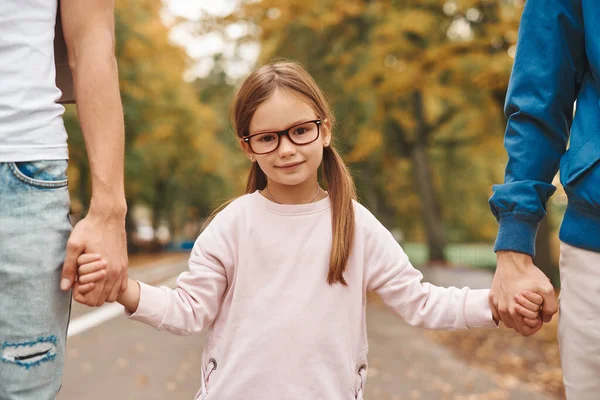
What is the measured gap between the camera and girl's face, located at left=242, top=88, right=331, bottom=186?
245cm

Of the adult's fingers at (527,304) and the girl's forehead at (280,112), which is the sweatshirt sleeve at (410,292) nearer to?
the adult's fingers at (527,304)

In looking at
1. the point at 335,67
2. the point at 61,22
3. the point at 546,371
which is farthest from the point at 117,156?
the point at 335,67

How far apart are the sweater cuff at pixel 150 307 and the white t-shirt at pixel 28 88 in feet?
1.94

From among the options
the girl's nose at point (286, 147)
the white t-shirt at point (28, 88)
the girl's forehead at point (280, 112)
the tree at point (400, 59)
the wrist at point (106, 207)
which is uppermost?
the white t-shirt at point (28, 88)

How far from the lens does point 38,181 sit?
1.84 m

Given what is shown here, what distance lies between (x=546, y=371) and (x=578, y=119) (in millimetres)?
6621

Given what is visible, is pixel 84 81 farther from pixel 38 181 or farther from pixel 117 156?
pixel 38 181

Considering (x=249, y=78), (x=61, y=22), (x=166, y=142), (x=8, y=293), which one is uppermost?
(x=61, y=22)

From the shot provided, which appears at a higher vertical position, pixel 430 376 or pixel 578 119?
pixel 578 119

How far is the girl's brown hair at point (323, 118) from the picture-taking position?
7.95 ft

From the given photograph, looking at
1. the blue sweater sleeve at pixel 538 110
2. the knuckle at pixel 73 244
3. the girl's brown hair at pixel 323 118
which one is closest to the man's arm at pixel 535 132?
the blue sweater sleeve at pixel 538 110

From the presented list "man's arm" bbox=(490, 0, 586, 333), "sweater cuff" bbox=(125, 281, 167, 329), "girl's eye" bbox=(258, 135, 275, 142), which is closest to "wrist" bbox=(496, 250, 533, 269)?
"man's arm" bbox=(490, 0, 586, 333)

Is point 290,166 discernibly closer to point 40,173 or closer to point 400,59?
point 40,173

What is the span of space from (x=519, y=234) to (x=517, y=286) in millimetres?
165
